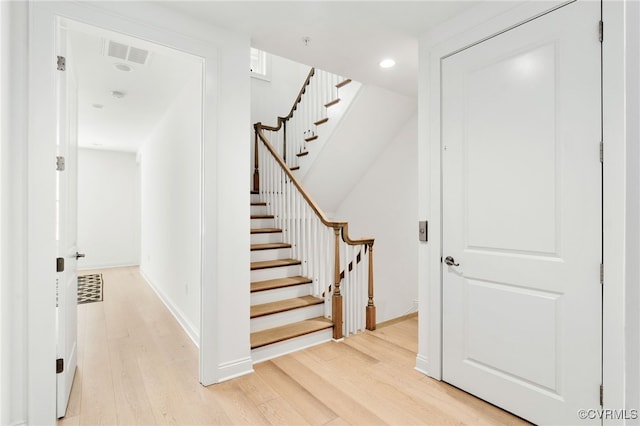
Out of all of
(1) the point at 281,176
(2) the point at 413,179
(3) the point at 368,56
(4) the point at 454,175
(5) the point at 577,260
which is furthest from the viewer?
(2) the point at 413,179

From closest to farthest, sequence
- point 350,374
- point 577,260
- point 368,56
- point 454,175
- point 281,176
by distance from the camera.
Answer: point 577,260 < point 454,175 < point 350,374 < point 368,56 < point 281,176

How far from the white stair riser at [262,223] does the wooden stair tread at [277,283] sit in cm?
92

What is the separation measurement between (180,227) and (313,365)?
2.08m

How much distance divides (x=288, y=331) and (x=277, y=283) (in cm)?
56

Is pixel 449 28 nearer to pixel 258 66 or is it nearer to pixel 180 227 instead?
pixel 180 227

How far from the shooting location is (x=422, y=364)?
2.49 m

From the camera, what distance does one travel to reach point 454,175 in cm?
226

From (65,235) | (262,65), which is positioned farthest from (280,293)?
(262,65)

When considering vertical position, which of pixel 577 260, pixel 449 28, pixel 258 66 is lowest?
pixel 577 260

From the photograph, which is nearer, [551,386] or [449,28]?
[551,386]

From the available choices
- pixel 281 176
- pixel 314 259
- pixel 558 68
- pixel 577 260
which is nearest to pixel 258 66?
pixel 281 176

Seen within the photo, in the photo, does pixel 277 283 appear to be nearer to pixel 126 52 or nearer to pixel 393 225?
pixel 393 225

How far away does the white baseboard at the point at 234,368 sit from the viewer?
2359 millimetres

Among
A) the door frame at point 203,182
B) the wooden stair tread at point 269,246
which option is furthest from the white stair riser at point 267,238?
the door frame at point 203,182
